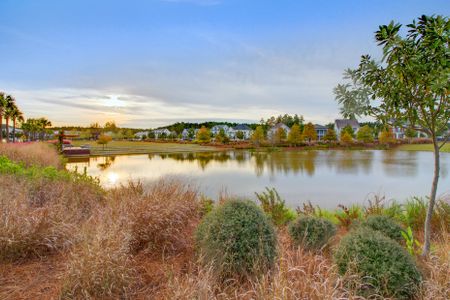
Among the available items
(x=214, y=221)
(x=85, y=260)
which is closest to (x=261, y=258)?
(x=214, y=221)

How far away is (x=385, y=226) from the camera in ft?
13.4

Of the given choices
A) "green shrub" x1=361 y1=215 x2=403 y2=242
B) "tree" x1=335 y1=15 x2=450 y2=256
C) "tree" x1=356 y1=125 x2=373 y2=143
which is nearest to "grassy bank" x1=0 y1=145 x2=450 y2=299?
"green shrub" x1=361 y1=215 x2=403 y2=242

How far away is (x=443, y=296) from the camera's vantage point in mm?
2520

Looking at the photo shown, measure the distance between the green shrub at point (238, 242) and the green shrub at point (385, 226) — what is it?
1.74 meters

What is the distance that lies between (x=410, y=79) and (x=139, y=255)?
4.19 m

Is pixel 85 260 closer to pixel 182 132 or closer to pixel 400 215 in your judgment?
pixel 400 215

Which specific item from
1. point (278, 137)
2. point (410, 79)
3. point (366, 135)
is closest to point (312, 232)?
point (410, 79)

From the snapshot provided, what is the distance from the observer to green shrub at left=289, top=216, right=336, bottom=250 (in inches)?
165

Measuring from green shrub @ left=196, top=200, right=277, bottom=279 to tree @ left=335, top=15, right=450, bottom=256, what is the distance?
2.06 metres

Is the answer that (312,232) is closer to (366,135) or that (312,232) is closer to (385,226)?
(385,226)

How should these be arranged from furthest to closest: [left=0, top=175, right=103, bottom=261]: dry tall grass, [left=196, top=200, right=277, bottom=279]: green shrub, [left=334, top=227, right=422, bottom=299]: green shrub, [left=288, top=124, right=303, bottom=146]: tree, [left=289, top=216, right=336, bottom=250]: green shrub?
[left=288, top=124, right=303, bottom=146]: tree, [left=289, top=216, right=336, bottom=250]: green shrub, [left=0, top=175, right=103, bottom=261]: dry tall grass, [left=196, top=200, right=277, bottom=279]: green shrub, [left=334, top=227, right=422, bottom=299]: green shrub

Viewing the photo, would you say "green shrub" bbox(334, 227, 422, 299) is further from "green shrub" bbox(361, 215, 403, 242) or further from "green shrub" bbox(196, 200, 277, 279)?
"green shrub" bbox(361, 215, 403, 242)

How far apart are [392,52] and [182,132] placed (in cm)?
11395

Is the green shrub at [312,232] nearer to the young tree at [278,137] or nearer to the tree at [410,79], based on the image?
the tree at [410,79]
